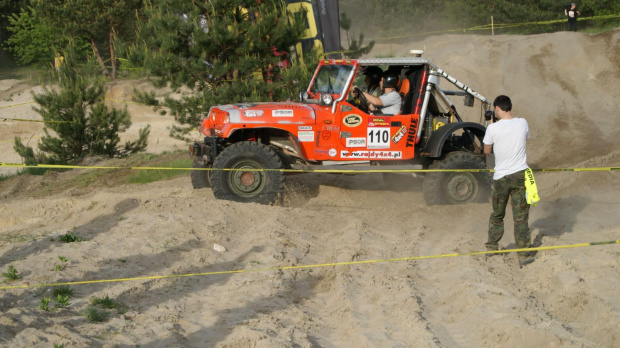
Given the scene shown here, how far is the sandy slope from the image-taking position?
5.90 meters

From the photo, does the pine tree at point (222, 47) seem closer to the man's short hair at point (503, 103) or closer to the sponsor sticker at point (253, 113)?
the sponsor sticker at point (253, 113)

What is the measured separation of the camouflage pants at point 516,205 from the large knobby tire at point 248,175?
3.79 m

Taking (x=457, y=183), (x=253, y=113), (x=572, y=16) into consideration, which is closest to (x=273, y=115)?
(x=253, y=113)

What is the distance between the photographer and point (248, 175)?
11.0 metres

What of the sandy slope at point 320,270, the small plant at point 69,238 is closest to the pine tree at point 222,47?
the sandy slope at point 320,270

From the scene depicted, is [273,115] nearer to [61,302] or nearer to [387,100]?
[387,100]

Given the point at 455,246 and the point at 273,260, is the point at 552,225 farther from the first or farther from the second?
the point at 273,260

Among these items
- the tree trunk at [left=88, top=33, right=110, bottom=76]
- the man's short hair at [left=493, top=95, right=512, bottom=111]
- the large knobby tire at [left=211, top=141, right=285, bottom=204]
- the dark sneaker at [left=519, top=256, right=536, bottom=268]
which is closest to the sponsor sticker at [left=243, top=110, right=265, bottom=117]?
the large knobby tire at [left=211, top=141, right=285, bottom=204]

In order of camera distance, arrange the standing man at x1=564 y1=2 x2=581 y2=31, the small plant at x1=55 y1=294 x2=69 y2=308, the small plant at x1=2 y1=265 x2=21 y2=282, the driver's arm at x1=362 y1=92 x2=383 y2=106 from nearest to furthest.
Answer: the small plant at x1=55 y1=294 x2=69 y2=308, the small plant at x1=2 y1=265 x2=21 y2=282, the driver's arm at x1=362 y1=92 x2=383 y2=106, the standing man at x1=564 y1=2 x2=581 y2=31

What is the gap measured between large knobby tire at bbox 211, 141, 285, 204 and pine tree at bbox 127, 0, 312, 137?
531cm

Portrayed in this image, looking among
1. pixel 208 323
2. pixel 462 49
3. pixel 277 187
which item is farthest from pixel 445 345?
pixel 462 49

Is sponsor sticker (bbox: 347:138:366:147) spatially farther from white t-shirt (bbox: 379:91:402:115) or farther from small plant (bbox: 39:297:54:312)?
small plant (bbox: 39:297:54:312)

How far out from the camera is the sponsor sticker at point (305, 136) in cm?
1084

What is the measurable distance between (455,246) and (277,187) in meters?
3.18
